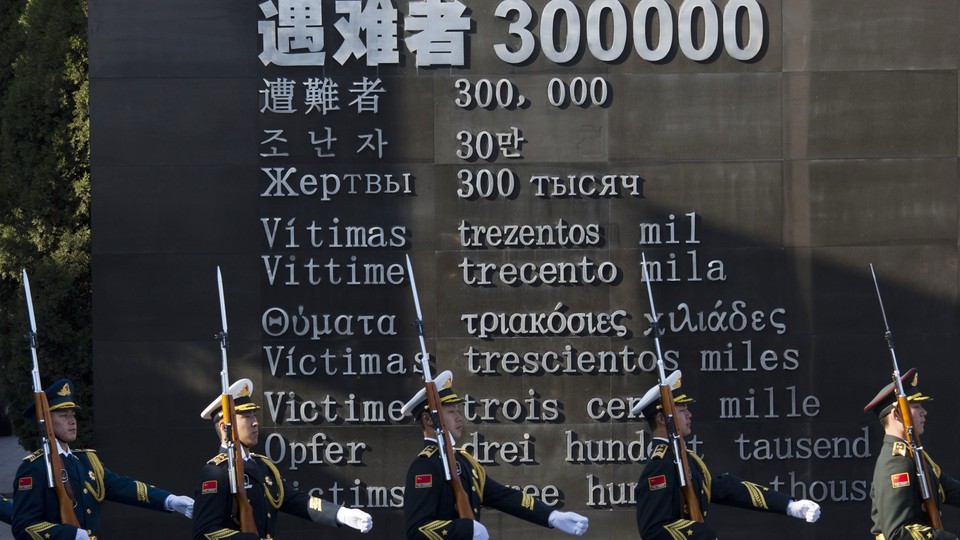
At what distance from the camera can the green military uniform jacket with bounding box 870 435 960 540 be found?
25.8ft

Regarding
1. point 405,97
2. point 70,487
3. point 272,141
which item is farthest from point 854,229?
point 70,487

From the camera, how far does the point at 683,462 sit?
7.91m

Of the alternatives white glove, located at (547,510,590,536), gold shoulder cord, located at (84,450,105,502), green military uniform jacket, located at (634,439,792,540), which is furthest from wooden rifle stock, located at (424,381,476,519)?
gold shoulder cord, located at (84,450,105,502)

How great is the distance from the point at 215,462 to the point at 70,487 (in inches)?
38.4

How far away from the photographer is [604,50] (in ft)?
35.1

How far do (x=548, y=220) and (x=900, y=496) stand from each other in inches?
147

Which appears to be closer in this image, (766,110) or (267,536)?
(267,536)

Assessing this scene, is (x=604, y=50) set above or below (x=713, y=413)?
above

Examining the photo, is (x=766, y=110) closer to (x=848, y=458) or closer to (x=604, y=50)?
(x=604, y=50)

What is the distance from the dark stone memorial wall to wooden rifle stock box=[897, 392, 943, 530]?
7.83 ft

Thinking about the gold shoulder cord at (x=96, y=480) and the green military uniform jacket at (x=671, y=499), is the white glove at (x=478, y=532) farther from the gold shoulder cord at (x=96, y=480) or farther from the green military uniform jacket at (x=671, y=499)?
the gold shoulder cord at (x=96, y=480)

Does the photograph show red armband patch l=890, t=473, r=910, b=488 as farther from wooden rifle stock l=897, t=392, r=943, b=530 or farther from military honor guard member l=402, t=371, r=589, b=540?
military honor guard member l=402, t=371, r=589, b=540

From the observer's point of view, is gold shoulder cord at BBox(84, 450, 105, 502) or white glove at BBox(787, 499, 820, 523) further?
gold shoulder cord at BBox(84, 450, 105, 502)

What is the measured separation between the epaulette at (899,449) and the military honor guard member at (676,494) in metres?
0.57
